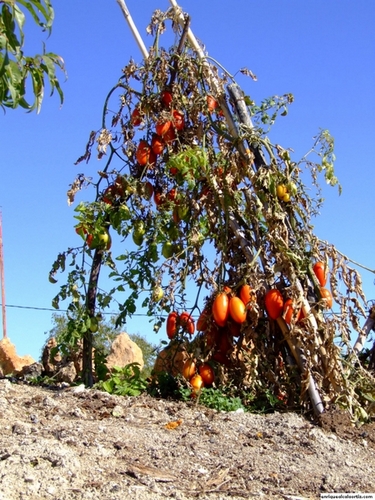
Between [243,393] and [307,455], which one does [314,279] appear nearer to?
[243,393]

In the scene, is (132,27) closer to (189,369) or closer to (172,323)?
(172,323)

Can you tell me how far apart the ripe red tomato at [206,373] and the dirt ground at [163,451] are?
195 millimetres

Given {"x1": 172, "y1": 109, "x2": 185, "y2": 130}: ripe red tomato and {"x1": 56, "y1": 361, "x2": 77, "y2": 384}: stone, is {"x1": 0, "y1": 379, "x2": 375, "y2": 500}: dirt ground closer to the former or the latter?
{"x1": 56, "y1": 361, "x2": 77, "y2": 384}: stone

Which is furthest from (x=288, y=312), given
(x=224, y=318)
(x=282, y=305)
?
(x=224, y=318)

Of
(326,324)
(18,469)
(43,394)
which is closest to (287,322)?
(326,324)

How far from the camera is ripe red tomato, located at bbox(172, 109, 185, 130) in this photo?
4229mm

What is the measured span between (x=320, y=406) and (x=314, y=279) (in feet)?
2.26

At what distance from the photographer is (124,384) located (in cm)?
400

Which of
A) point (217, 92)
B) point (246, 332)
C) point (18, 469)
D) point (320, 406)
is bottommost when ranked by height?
point (18, 469)

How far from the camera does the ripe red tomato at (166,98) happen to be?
4301 millimetres

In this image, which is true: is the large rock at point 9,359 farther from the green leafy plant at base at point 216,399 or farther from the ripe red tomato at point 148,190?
the green leafy plant at base at point 216,399

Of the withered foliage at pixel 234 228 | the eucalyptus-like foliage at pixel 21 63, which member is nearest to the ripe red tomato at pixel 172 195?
the withered foliage at pixel 234 228

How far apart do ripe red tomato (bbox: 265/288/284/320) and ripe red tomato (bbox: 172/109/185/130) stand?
1.24 m

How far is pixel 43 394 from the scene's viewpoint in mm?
3828
